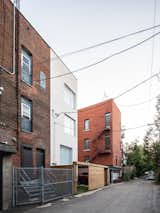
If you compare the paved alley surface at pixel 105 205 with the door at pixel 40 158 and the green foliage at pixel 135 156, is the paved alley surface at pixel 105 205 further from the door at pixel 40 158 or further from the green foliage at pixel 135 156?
the green foliage at pixel 135 156

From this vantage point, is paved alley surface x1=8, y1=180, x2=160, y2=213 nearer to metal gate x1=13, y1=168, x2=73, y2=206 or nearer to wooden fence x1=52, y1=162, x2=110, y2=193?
metal gate x1=13, y1=168, x2=73, y2=206

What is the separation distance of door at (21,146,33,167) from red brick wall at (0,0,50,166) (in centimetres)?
41

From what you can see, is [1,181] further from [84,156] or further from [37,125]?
[84,156]

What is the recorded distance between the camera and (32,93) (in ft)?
75.3

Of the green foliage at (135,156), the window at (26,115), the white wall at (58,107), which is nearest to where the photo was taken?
the window at (26,115)

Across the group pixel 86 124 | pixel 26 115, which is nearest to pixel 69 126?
pixel 26 115

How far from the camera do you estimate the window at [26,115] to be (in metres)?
21.5

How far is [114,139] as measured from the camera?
55.8m

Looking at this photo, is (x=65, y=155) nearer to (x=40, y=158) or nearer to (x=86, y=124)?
(x=40, y=158)

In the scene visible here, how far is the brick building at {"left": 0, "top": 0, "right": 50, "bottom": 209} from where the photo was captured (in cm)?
1830

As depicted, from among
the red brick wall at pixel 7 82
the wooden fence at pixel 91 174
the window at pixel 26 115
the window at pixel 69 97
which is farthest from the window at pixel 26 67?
the window at pixel 69 97

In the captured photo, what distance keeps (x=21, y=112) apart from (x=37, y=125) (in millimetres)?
2927

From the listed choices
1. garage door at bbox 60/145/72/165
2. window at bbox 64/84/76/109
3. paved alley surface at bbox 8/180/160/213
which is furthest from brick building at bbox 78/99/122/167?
paved alley surface at bbox 8/180/160/213

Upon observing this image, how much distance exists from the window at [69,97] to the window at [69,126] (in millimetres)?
1453
